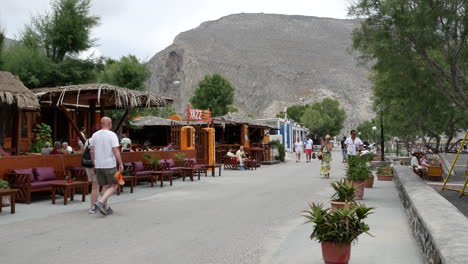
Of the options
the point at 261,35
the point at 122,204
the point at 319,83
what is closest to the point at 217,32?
the point at 261,35

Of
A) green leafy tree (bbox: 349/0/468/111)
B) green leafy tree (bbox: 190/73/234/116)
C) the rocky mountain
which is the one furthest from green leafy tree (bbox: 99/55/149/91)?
the rocky mountain

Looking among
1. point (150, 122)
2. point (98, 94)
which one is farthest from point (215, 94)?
point (98, 94)

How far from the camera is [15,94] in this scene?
1156 centimetres

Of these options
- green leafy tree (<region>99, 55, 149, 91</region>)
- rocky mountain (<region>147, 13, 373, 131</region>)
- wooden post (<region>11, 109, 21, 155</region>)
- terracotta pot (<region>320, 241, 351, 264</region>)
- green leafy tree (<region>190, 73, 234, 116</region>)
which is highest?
rocky mountain (<region>147, 13, 373, 131</region>)

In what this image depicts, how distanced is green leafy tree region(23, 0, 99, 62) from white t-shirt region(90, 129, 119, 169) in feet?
47.6

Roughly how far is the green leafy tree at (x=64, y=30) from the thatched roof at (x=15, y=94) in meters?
8.89

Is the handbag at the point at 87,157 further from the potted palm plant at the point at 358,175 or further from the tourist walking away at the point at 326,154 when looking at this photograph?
the tourist walking away at the point at 326,154

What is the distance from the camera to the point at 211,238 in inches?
233

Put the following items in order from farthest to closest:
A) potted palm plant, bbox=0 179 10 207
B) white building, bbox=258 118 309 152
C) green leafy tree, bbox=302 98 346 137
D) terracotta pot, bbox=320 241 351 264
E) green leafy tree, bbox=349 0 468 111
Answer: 1. green leafy tree, bbox=302 98 346 137
2. white building, bbox=258 118 309 152
3. green leafy tree, bbox=349 0 468 111
4. potted palm plant, bbox=0 179 10 207
5. terracotta pot, bbox=320 241 351 264

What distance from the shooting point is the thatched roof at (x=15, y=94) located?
446 inches

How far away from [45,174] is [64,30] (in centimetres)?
1234

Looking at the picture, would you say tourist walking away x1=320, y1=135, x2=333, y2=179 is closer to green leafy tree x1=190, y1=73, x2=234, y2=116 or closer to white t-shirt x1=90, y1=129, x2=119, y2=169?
white t-shirt x1=90, y1=129, x2=119, y2=169

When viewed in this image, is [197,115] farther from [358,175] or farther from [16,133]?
[358,175]

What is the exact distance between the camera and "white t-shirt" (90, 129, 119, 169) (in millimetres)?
7691
